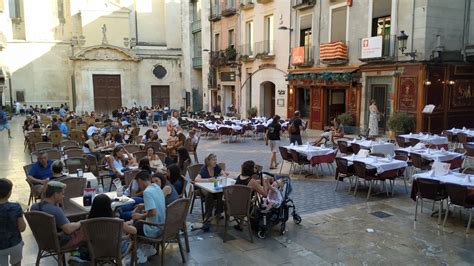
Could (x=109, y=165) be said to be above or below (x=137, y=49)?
below

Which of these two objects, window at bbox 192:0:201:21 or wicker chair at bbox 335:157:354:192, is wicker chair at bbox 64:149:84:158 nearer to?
wicker chair at bbox 335:157:354:192

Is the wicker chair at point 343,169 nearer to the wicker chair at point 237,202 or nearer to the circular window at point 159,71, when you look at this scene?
the wicker chair at point 237,202

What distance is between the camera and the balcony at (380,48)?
56.7 feet

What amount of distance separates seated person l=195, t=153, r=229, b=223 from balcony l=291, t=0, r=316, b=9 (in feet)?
54.1

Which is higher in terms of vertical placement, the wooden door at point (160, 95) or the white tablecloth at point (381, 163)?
the wooden door at point (160, 95)

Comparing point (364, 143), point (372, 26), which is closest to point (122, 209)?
point (364, 143)

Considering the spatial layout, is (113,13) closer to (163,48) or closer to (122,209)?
(163,48)

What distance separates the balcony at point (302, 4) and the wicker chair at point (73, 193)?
18120 millimetres

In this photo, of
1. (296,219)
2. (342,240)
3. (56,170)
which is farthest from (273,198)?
(56,170)

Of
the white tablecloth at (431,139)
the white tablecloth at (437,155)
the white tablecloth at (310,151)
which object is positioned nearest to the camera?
the white tablecloth at (437,155)

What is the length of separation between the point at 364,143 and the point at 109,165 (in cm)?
736

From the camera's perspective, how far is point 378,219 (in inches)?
302

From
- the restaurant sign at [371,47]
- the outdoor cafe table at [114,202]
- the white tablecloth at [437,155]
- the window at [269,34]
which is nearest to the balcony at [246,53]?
the window at [269,34]

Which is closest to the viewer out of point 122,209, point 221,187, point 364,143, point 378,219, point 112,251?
point 112,251
